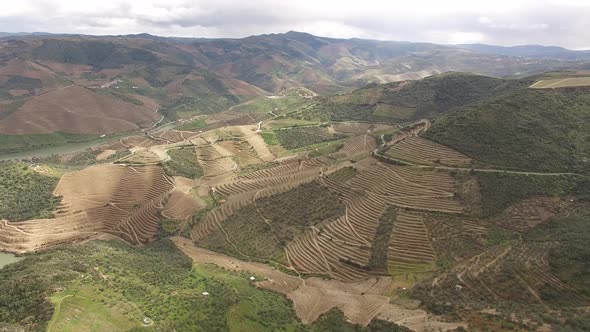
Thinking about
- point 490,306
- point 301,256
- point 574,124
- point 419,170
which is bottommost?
point 301,256

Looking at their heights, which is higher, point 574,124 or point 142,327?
point 574,124

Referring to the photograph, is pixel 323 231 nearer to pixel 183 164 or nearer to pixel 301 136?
pixel 183 164

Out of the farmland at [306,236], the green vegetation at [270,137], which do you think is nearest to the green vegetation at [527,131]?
the farmland at [306,236]

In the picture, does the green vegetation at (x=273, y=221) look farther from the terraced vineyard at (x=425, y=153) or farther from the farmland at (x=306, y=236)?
the terraced vineyard at (x=425, y=153)

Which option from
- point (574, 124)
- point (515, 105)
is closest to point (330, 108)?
point (515, 105)

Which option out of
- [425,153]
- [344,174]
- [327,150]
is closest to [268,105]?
[327,150]

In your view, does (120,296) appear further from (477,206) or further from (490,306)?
(477,206)
